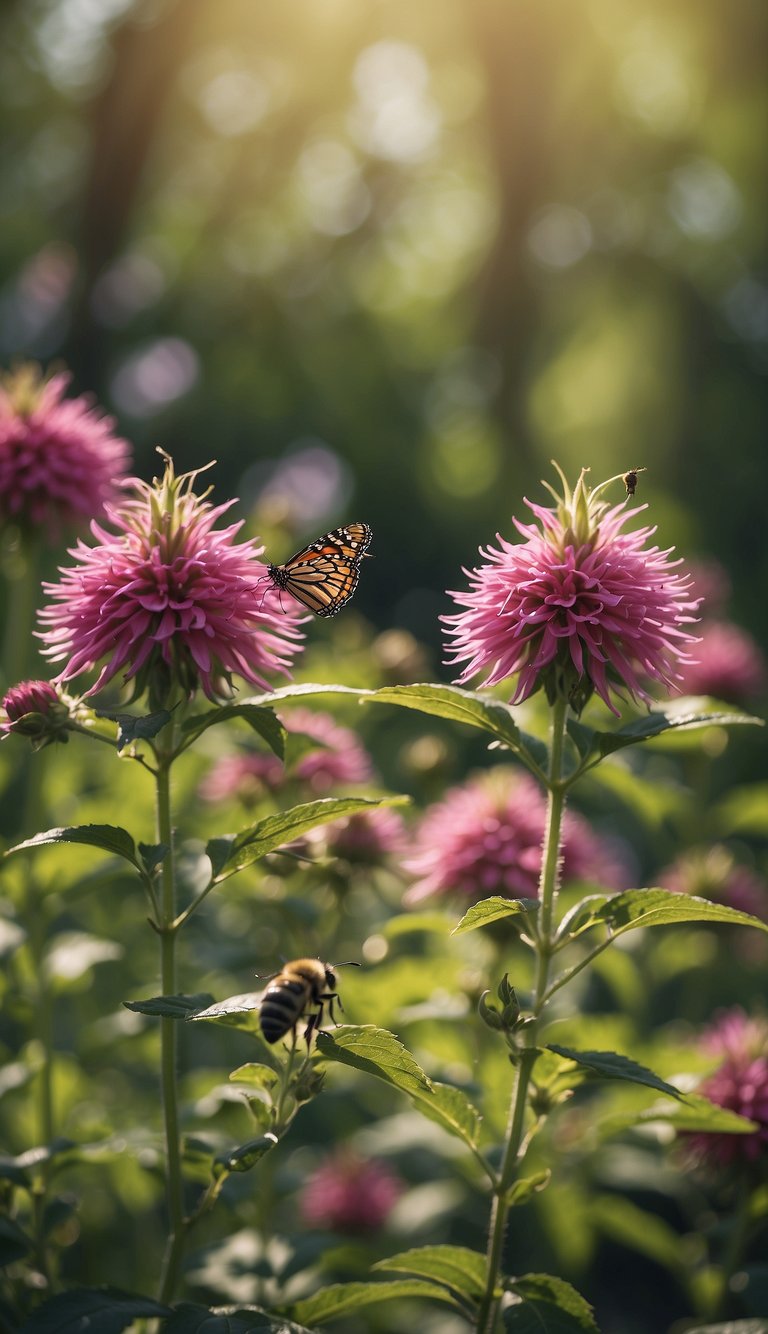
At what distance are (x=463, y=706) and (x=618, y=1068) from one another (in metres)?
0.68

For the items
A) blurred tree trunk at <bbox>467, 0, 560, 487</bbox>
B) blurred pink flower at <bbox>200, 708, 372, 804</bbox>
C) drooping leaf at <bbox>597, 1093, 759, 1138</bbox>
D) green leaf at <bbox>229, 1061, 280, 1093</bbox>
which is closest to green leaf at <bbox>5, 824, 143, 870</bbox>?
green leaf at <bbox>229, 1061, 280, 1093</bbox>

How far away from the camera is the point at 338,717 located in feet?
13.6

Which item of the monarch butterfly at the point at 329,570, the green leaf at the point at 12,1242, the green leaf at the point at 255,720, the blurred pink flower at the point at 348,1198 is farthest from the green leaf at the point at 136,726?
the blurred pink flower at the point at 348,1198

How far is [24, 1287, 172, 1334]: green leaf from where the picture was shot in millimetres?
2145

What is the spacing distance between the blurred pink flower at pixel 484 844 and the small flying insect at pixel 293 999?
0.89 metres

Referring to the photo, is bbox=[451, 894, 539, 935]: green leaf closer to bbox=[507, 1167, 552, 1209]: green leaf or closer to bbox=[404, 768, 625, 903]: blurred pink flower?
bbox=[507, 1167, 552, 1209]: green leaf

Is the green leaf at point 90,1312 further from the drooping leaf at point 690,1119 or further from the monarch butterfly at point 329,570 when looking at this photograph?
the monarch butterfly at point 329,570

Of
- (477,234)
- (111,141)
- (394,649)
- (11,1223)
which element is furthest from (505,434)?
(11,1223)

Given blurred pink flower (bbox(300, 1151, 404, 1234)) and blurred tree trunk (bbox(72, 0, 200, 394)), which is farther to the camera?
blurred tree trunk (bbox(72, 0, 200, 394))

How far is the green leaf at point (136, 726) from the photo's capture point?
75.9 inches

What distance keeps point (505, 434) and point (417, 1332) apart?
12.6m

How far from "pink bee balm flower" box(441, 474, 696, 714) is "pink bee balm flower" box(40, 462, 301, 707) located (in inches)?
16.1

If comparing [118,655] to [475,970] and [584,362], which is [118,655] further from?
[584,362]

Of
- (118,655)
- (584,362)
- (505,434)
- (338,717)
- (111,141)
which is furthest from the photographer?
(584,362)
